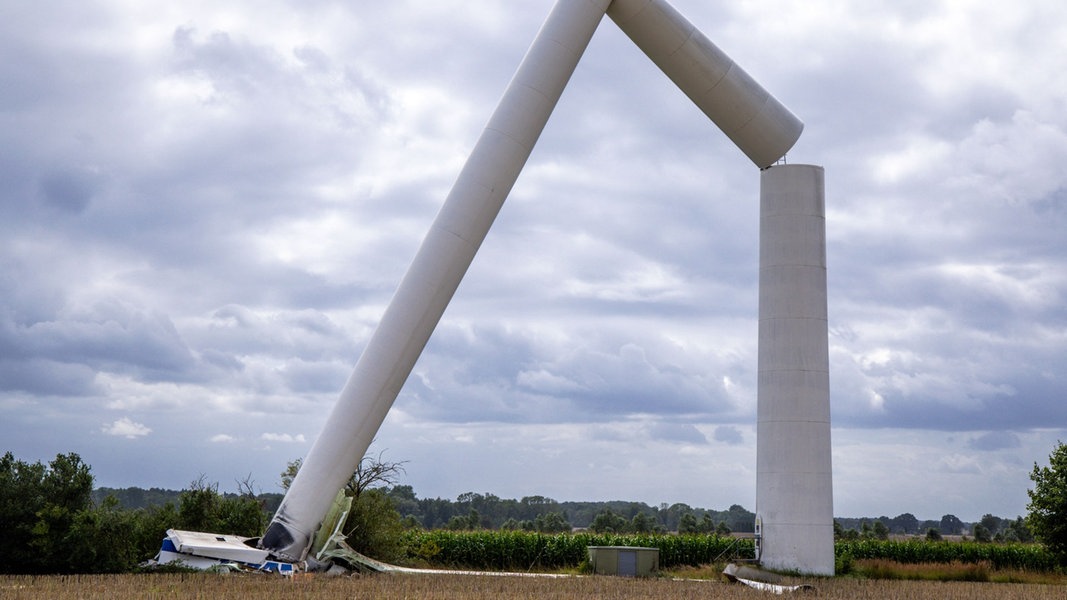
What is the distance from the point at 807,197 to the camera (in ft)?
103

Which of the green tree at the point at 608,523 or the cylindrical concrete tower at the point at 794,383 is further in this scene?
the green tree at the point at 608,523

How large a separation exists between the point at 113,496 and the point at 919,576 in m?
25.5

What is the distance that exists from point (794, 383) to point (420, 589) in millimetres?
14562

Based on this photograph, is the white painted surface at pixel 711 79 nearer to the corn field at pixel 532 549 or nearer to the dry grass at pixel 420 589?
the dry grass at pixel 420 589

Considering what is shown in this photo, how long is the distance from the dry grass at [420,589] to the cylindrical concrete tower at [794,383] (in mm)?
3043

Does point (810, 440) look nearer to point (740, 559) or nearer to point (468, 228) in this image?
point (740, 559)

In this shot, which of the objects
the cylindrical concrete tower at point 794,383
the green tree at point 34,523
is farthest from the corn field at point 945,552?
the green tree at point 34,523

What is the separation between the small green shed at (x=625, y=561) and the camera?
30625mm

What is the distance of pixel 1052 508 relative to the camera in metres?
36.2

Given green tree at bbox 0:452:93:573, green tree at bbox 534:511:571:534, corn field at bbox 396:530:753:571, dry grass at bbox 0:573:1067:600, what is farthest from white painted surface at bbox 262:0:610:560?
green tree at bbox 534:511:571:534

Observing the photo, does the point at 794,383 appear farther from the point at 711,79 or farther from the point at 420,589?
the point at 420,589

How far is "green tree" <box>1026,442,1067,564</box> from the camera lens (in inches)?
1414

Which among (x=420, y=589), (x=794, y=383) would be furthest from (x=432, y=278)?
(x=794, y=383)

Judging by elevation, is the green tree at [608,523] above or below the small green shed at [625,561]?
above
